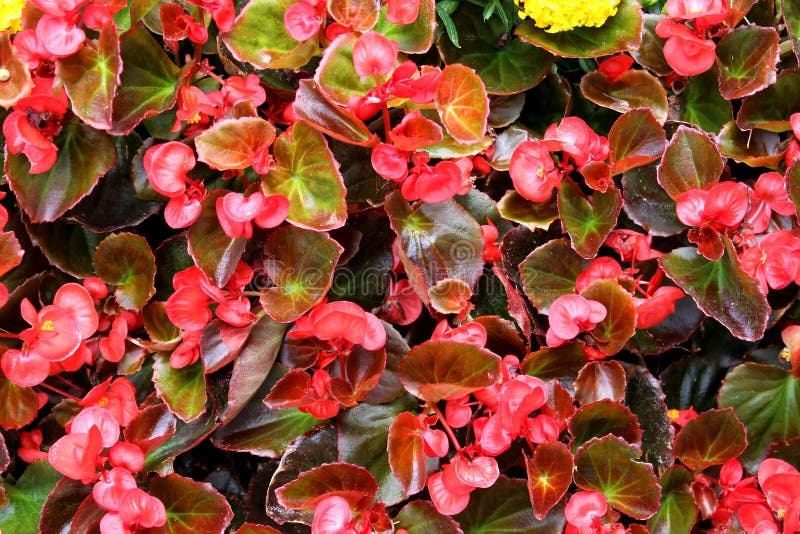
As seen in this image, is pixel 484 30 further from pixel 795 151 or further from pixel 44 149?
pixel 44 149

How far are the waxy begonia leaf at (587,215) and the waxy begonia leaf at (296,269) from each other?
306 mm

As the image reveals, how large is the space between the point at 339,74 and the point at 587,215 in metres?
0.37

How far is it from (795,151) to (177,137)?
2.65 ft

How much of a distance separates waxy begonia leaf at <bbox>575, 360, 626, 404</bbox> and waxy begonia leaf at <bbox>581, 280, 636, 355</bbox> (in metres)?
0.02

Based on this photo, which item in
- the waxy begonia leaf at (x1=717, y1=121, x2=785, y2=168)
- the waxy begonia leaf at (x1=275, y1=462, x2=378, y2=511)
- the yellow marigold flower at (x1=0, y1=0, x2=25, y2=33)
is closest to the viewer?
the waxy begonia leaf at (x1=275, y1=462, x2=378, y2=511)

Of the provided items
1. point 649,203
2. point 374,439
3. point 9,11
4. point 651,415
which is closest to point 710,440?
point 651,415

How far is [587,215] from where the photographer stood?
0.95m

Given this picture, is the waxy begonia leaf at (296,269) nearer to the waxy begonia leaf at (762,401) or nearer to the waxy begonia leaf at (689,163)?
the waxy begonia leaf at (689,163)

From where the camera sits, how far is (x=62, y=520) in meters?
0.85

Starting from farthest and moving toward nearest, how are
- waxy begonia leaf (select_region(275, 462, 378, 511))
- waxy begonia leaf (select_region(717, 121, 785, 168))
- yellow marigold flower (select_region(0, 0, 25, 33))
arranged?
1. waxy begonia leaf (select_region(717, 121, 785, 168))
2. yellow marigold flower (select_region(0, 0, 25, 33))
3. waxy begonia leaf (select_region(275, 462, 378, 511))

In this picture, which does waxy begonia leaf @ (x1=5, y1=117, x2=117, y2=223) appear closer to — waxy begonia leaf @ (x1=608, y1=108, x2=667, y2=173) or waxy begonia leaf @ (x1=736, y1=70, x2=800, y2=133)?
waxy begonia leaf @ (x1=608, y1=108, x2=667, y2=173)

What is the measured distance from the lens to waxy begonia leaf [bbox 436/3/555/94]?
1.02 meters

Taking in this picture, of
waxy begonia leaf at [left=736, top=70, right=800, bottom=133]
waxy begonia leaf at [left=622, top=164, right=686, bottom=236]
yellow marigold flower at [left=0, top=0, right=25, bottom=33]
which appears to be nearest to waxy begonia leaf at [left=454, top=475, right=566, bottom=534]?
waxy begonia leaf at [left=622, top=164, right=686, bottom=236]

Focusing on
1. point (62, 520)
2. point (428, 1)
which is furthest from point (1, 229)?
point (428, 1)
